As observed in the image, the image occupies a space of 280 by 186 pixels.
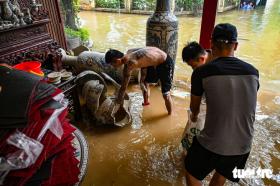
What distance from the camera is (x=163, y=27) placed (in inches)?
172

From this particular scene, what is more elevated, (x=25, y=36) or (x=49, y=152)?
(x=25, y=36)

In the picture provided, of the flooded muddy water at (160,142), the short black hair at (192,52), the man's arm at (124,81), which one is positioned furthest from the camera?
the man's arm at (124,81)

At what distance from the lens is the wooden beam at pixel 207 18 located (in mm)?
3965

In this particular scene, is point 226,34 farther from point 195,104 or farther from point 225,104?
point 195,104

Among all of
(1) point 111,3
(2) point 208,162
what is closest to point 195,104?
(2) point 208,162

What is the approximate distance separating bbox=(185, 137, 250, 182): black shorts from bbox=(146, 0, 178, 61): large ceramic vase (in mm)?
2910

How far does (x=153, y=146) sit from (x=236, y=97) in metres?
1.80

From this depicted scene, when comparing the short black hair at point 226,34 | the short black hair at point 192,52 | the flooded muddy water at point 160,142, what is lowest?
the flooded muddy water at point 160,142

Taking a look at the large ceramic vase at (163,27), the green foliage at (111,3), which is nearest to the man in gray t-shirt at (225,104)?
the large ceramic vase at (163,27)

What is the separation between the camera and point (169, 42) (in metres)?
4.52

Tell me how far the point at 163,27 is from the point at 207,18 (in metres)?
0.83

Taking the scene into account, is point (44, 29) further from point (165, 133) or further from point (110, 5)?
point (110, 5)

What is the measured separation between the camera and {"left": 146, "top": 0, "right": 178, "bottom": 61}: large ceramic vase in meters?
4.38

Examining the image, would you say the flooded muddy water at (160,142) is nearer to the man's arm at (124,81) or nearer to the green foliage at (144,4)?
the man's arm at (124,81)
